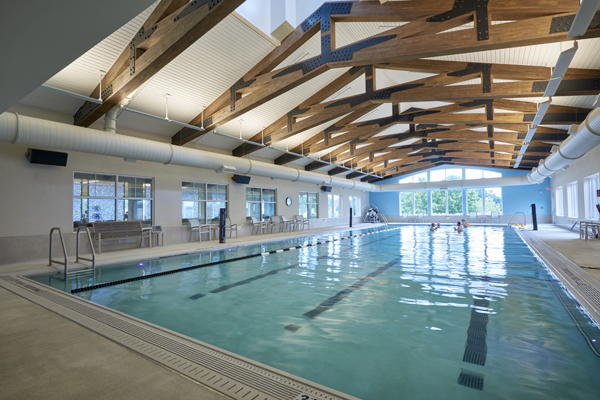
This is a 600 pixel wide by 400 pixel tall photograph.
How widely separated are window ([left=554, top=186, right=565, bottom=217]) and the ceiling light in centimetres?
1536

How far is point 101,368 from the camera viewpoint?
6.34 ft

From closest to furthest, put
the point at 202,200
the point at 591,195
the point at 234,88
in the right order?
1. the point at 234,88
2. the point at 591,195
3. the point at 202,200

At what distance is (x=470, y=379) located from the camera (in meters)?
2.07

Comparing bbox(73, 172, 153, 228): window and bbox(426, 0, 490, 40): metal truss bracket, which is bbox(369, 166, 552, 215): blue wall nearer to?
bbox(426, 0, 490, 40): metal truss bracket

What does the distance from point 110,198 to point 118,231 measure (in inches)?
41.0

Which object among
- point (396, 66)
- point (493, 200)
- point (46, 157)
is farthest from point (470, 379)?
A: point (493, 200)

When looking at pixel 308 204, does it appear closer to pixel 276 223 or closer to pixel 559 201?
pixel 276 223

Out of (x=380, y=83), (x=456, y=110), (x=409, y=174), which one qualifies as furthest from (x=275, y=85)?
(x=409, y=174)

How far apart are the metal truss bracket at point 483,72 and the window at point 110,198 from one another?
8.76 metres

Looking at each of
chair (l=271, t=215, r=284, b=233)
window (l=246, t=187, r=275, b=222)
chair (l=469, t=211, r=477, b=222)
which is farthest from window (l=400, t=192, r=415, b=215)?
window (l=246, t=187, r=275, b=222)

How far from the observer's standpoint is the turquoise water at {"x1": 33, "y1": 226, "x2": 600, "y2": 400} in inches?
82.2

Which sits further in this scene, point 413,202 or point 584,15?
point 413,202

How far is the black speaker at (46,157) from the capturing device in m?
6.59

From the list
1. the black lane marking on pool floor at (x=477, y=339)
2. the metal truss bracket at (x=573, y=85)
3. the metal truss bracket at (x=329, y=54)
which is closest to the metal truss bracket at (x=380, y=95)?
the metal truss bracket at (x=329, y=54)
